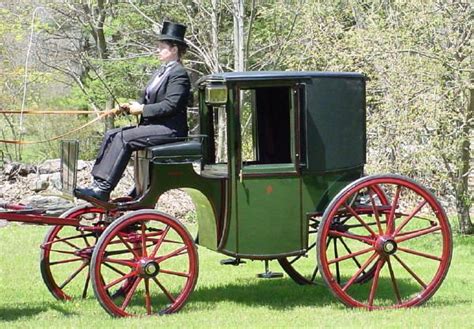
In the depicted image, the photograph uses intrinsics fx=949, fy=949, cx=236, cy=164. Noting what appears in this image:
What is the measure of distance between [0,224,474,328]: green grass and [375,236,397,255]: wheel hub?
454 millimetres

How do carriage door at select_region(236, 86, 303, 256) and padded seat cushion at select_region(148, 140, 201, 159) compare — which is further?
carriage door at select_region(236, 86, 303, 256)

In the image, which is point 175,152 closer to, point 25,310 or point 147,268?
point 147,268

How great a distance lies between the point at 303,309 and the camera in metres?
7.43

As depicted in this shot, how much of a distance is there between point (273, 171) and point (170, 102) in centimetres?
94

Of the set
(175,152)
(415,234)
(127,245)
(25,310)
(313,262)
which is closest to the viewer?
(127,245)

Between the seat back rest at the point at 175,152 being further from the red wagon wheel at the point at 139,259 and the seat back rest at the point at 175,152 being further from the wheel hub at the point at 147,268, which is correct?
the wheel hub at the point at 147,268

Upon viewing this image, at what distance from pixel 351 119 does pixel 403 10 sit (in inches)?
194

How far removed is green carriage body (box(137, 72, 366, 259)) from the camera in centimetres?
712

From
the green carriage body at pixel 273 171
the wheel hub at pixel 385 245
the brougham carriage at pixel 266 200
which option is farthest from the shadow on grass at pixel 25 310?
the wheel hub at pixel 385 245

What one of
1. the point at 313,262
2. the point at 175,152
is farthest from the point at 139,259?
the point at 313,262

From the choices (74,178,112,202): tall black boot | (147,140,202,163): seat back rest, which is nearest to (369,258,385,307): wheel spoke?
(147,140,202,163): seat back rest

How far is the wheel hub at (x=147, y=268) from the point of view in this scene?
22.6 feet

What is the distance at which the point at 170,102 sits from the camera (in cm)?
720

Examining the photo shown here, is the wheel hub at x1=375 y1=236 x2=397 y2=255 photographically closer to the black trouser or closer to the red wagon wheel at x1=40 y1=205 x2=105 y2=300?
the black trouser
